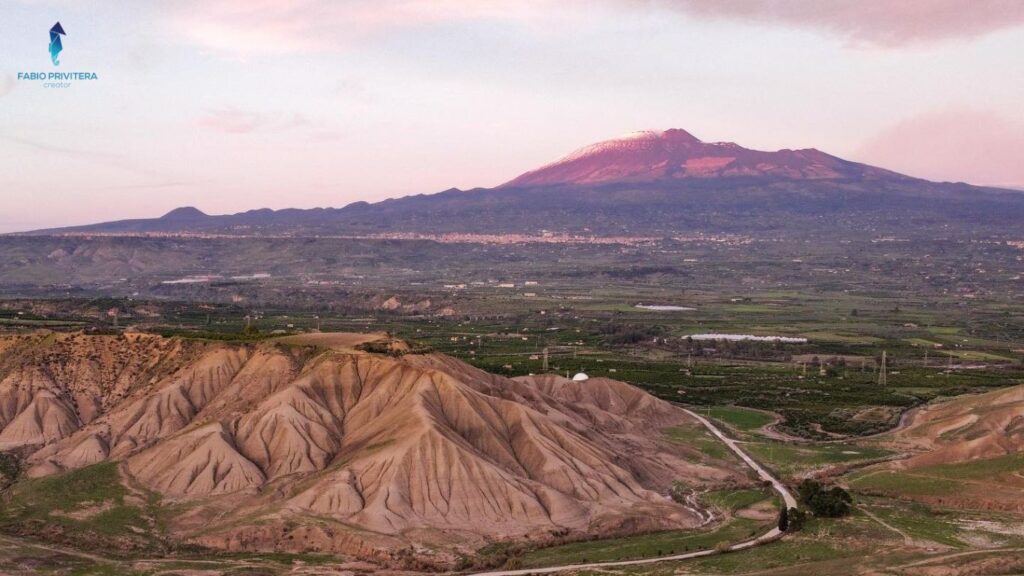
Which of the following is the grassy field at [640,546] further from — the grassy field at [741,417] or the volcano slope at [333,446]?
the grassy field at [741,417]

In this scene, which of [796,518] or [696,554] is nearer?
[696,554]

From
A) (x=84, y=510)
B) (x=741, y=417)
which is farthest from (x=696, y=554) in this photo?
(x=741, y=417)

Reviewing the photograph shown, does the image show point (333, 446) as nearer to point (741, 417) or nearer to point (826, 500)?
point (826, 500)

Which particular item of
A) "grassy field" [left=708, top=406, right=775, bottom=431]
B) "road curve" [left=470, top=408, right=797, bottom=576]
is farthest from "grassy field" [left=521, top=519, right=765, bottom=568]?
"grassy field" [left=708, top=406, right=775, bottom=431]

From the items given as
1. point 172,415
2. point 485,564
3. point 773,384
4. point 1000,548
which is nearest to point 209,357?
point 172,415

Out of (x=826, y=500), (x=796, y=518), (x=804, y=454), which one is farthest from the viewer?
(x=804, y=454)

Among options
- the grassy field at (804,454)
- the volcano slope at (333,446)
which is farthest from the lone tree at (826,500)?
the grassy field at (804,454)

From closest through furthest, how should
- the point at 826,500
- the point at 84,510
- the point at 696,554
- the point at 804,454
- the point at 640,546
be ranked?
the point at 696,554 → the point at 640,546 → the point at 84,510 → the point at 826,500 → the point at 804,454

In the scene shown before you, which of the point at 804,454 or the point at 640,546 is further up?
the point at 640,546

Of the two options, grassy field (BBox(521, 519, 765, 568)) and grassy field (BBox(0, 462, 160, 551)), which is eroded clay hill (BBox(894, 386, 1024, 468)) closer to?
grassy field (BBox(521, 519, 765, 568))
